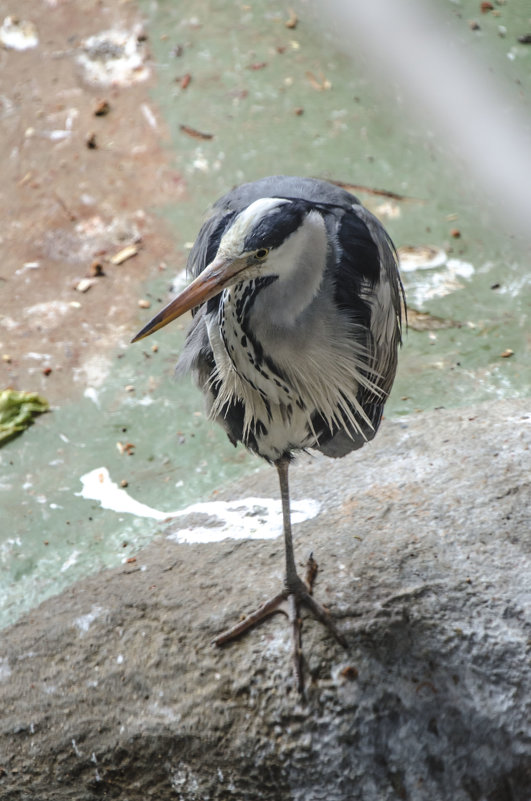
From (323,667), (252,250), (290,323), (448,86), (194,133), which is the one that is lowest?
(194,133)

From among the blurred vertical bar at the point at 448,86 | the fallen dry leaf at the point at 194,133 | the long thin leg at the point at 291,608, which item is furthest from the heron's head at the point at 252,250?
the fallen dry leaf at the point at 194,133

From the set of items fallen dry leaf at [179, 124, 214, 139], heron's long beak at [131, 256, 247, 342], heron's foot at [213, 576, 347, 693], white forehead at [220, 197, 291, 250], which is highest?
white forehead at [220, 197, 291, 250]

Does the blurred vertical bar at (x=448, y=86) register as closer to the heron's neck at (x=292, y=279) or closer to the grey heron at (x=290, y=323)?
the grey heron at (x=290, y=323)

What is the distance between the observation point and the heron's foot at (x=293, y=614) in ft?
7.26

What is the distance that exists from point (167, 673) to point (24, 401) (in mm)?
1584

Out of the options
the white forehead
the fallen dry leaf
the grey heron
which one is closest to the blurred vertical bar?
the fallen dry leaf

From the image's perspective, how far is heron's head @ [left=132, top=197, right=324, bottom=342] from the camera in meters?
1.70

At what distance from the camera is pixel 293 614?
226cm

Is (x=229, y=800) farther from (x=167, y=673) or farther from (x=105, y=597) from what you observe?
(x=105, y=597)

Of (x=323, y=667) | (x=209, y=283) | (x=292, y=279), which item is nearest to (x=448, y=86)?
(x=292, y=279)

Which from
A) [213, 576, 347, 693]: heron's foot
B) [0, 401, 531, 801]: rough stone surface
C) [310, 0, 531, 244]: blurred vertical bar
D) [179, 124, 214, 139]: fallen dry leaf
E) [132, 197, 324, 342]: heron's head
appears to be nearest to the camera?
[132, 197, 324, 342]: heron's head

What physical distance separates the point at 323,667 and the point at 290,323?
0.98 m

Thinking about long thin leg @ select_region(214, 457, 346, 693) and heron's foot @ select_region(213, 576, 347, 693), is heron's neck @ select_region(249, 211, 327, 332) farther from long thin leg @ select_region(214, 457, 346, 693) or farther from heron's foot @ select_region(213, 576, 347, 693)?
heron's foot @ select_region(213, 576, 347, 693)

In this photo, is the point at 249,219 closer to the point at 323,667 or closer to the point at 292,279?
the point at 292,279
